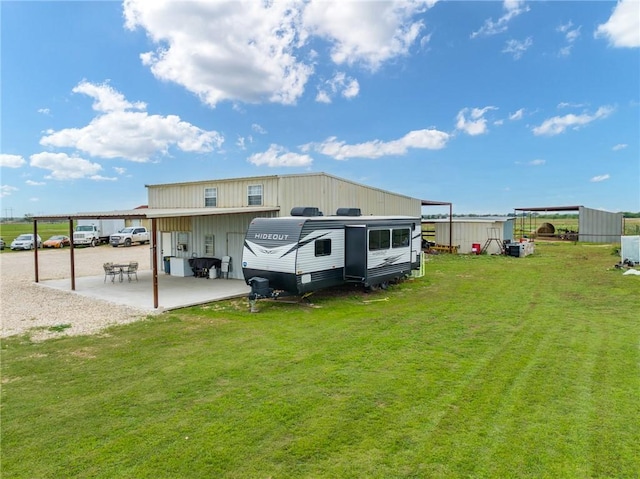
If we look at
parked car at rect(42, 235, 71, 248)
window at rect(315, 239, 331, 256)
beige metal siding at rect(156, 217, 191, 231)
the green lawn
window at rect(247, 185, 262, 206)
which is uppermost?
window at rect(247, 185, 262, 206)

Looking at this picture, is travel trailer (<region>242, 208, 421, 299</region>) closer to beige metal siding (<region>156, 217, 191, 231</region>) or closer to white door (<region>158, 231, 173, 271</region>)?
beige metal siding (<region>156, 217, 191, 231</region>)

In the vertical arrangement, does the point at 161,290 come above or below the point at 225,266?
below

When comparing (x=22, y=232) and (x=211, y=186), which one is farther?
(x=22, y=232)

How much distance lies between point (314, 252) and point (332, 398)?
19.6 ft

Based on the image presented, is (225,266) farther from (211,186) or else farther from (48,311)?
(48,311)

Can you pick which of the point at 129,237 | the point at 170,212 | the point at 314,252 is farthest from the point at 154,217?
the point at 129,237

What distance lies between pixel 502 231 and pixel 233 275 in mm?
17690

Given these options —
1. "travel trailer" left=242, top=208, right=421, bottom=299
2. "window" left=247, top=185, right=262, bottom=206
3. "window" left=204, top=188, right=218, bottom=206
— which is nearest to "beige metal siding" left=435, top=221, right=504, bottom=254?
"travel trailer" left=242, top=208, right=421, bottom=299

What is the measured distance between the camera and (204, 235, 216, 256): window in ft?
52.4

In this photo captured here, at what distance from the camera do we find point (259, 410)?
15.7 feet

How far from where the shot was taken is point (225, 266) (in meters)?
15.4

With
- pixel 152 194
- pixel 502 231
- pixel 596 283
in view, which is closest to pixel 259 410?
pixel 596 283

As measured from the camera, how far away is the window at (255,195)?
48.1 ft

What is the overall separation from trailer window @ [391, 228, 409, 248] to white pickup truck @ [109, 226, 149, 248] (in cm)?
2666
